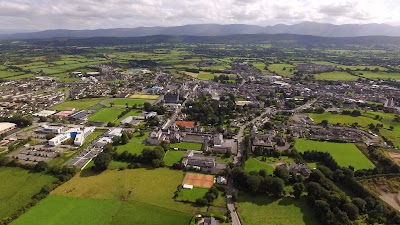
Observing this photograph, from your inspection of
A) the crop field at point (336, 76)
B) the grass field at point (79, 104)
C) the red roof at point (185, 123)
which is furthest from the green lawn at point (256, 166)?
the crop field at point (336, 76)

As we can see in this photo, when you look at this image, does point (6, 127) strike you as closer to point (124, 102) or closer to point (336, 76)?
point (124, 102)

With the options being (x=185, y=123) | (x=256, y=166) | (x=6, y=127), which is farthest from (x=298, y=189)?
(x=6, y=127)

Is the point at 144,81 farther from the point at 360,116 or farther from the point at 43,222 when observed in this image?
the point at 43,222

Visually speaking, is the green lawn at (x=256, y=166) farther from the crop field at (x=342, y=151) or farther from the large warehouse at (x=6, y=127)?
the large warehouse at (x=6, y=127)

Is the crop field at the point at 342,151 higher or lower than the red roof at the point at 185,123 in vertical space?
lower

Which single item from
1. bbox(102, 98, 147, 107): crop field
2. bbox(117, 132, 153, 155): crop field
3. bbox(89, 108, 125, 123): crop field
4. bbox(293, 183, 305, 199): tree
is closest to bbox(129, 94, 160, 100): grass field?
bbox(102, 98, 147, 107): crop field
